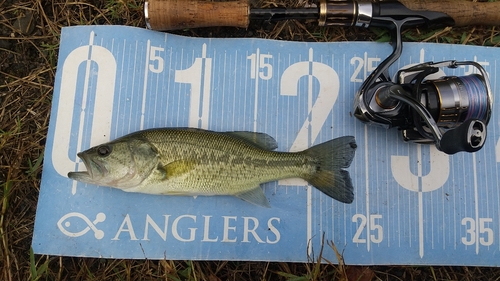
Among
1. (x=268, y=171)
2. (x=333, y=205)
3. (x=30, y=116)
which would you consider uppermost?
(x=30, y=116)

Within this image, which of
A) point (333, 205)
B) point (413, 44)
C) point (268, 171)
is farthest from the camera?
point (413, 44)

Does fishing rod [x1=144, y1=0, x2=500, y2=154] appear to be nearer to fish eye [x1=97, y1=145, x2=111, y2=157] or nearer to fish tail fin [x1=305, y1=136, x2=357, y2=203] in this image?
fish tail fin [x1=305, y1=136, x2=357, y2=203]

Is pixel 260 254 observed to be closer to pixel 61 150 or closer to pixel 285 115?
pixel 285 115

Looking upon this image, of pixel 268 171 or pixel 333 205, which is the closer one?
pixel 268 171

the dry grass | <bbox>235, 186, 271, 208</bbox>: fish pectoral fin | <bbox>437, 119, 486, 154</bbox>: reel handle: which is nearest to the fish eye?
the dry grass

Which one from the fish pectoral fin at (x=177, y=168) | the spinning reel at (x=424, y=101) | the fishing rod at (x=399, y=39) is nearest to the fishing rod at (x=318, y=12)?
the fishing rod at (x=399, y=39)

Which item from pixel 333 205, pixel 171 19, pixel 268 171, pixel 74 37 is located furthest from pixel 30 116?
pixel 333 205

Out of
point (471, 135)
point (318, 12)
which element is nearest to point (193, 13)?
point (318, 12)
